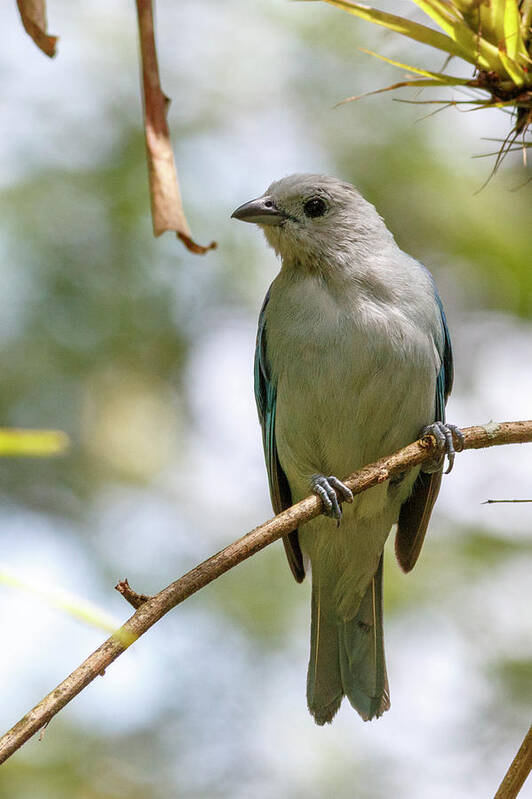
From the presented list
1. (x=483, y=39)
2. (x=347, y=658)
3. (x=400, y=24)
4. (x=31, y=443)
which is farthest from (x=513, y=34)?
(x=347, y=658)

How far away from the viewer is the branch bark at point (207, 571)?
1.95 m

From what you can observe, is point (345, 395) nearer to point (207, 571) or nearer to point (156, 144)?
point (156, 144)

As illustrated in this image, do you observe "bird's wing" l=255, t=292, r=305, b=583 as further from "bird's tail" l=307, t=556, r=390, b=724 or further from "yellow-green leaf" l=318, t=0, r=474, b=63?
"yellow-green leaf" l=318, t=0, r=474, b=63

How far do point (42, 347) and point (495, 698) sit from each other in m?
3.85

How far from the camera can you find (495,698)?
6.66 meters

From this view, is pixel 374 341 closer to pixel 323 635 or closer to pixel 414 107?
pixel 323 635

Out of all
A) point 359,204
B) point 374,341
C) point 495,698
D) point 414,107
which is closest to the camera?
point 374,341

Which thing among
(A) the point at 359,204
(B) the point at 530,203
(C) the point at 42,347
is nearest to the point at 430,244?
(B) the point at 530,203

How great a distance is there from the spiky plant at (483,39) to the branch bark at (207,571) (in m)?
0.93

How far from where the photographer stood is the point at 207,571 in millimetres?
2541

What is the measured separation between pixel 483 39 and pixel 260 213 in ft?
6.96

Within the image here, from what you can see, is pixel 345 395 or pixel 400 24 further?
pixel 345 395

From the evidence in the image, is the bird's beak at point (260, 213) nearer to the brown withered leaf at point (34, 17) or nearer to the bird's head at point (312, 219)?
the bird's head at point (312, 219)

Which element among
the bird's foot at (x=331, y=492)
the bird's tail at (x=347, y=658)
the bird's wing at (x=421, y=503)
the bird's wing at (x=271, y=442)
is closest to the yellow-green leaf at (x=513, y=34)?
the bird's foot at (x=331, y=492)
